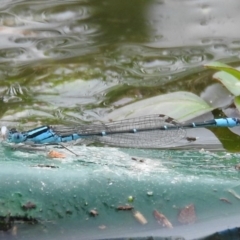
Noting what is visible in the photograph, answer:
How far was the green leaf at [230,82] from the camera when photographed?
368cm

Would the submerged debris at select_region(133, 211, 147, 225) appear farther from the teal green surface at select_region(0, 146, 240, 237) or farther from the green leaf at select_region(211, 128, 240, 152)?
the green leaf at select_region(211, 128, 240, 152)

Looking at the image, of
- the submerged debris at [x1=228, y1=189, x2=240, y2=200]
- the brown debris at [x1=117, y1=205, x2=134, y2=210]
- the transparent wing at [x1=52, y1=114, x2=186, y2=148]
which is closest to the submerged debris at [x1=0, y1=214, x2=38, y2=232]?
the brown debris at [x1=117, y1=205, x2=134, y2=210]

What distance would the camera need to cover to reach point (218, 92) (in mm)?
4074

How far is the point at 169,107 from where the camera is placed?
372 centimetres

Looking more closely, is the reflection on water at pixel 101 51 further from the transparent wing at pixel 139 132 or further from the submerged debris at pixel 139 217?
the submerged debris at pixel 139 217

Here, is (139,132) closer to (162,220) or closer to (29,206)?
(162,220)

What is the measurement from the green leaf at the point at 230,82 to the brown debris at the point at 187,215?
1746 mm

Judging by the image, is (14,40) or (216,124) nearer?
(216,124)

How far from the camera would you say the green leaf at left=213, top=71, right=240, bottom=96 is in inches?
145

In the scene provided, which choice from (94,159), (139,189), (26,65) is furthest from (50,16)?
(139,189)

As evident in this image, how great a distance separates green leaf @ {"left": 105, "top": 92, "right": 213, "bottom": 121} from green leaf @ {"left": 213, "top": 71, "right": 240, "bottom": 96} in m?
0.20

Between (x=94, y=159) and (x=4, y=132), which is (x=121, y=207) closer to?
(x=94, y=159)

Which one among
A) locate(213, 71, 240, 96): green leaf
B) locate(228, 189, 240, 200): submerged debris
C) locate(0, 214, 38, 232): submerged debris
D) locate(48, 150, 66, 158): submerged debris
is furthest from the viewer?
locate(213, 71, 240, 96): green leaf

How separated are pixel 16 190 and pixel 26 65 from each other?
2.49m
